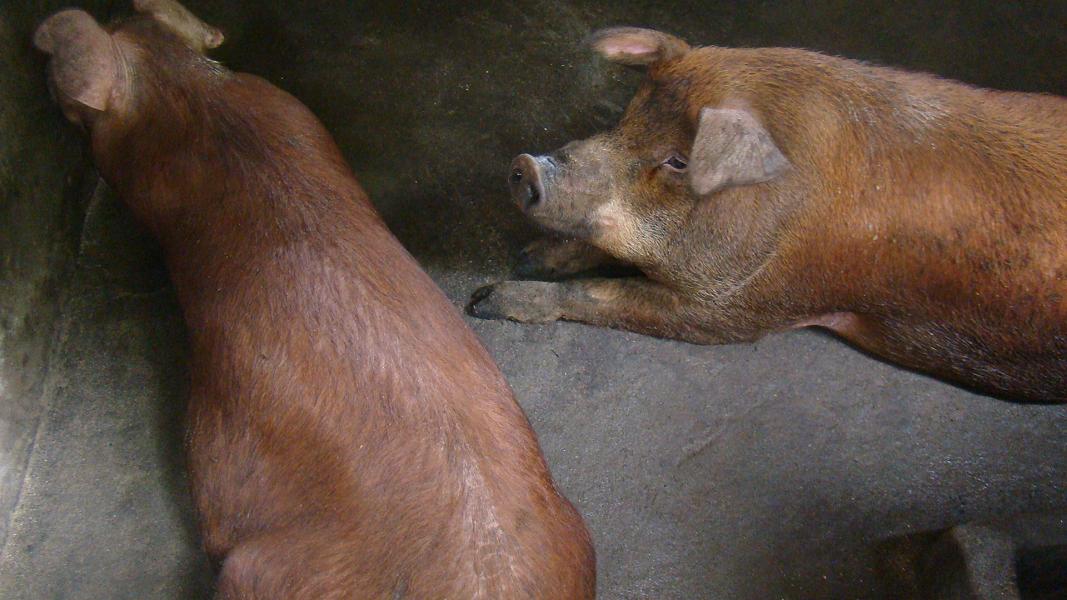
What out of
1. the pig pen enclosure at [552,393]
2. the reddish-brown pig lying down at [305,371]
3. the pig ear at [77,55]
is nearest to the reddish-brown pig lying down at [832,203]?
the pig pen enclosure at [552,393]

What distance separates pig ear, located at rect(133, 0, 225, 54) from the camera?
120 inches

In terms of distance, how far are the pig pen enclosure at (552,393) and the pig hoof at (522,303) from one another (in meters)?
0.06

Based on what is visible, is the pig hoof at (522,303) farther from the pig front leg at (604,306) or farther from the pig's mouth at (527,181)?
the pig's mouth at (527,181)

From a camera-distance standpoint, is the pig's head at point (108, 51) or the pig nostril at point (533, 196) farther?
the pig nostril at point (533, 196)

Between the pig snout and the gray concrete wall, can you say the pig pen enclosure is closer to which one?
the gray concrete wall

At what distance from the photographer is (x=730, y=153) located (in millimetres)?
2564

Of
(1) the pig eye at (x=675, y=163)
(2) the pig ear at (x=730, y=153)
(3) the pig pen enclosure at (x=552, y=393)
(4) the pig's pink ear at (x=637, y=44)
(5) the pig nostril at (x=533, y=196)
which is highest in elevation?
(4) the pig's pink ear at (x=637, y=44)

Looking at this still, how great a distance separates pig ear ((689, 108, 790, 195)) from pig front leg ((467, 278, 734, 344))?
0.68 meters

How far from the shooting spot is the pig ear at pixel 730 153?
2.56 metres

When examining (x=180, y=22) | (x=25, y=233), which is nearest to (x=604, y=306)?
(x=180, y=22)

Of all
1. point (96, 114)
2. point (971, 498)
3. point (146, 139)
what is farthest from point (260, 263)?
point (971, 498)

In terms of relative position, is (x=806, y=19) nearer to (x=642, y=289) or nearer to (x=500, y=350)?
(x=642, y=289)

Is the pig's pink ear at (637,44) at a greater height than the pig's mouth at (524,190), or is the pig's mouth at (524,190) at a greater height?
the pig's pink ear at (637,44)

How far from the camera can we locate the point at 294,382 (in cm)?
237
